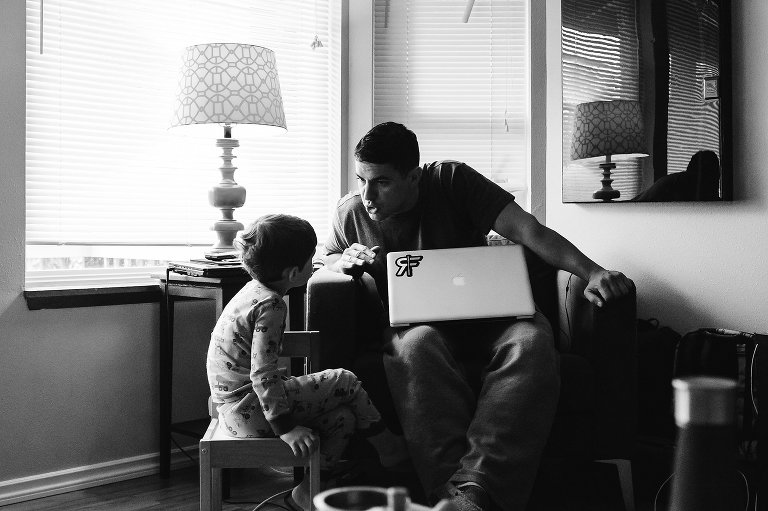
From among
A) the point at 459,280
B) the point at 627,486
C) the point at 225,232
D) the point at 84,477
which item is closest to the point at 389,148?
the point at 459,280

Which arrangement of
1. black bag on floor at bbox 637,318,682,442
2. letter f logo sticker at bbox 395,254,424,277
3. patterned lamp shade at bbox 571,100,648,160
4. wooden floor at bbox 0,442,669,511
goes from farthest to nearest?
patterned lamp shade at bbox 571,100,648,160 < black bag on floor at bbox 637,318,682,442 < wooden floor at bbox 0,442,669,511 < letter f logo sticker at bbox 395,254,424,277

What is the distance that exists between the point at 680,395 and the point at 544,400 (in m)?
1.38

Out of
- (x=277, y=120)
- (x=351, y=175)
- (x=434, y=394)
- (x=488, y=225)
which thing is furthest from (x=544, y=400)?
(x=351, y=175)

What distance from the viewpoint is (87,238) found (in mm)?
2465

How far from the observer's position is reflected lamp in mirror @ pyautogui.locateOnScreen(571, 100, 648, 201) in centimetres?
258

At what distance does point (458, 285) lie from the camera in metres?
2.02

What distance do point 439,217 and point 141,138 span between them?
3.65 ft

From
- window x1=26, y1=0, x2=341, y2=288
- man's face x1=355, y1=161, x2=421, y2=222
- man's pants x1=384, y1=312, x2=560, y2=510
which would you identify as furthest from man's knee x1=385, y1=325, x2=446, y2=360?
window x1=26, y1=0, x2=341, y2=288

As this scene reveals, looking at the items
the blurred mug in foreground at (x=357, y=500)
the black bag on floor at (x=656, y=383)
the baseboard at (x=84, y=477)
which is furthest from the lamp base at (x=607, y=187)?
the blurred mug in foreground at (x=357, y=500)

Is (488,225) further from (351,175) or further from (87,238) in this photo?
(87,238)

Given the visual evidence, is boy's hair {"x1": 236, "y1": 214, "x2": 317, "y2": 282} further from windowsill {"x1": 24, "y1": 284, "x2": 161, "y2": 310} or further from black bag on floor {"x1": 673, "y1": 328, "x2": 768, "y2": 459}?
black bag on floor {"x1": 673, "y1": 328, "x2": 768, "y2": 459}

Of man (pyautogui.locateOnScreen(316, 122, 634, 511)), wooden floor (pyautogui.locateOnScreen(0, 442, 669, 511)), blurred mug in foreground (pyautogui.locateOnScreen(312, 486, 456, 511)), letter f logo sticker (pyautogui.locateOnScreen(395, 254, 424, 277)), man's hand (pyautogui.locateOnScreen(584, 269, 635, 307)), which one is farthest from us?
wooden floor (pyautogui.locateOnScreen(0, 442, 669, 511))

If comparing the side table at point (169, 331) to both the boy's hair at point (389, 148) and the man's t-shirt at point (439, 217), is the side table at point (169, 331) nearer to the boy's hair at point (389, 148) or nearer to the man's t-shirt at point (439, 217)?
the man's t-shirt at point (439, 217)

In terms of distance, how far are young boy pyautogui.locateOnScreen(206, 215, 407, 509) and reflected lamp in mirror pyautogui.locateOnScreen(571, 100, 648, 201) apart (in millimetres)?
1409
